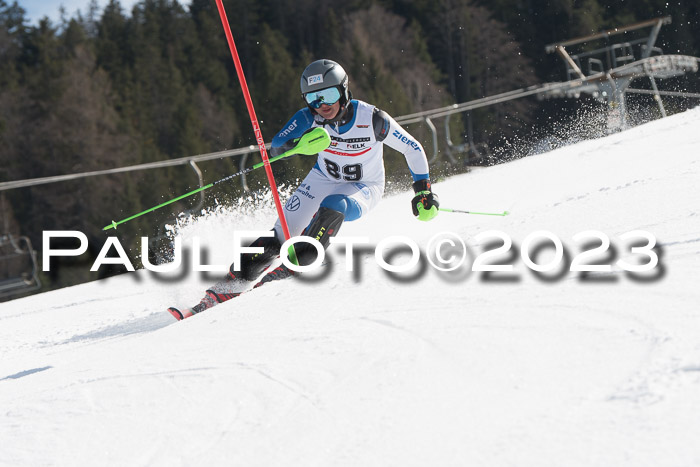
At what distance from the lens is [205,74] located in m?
48.6

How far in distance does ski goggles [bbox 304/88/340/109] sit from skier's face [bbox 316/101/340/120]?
0.02m

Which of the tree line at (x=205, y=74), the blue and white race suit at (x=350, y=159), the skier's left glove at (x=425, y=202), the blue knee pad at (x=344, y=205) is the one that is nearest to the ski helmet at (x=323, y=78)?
the blue and white race suit at (x=350, y=159)

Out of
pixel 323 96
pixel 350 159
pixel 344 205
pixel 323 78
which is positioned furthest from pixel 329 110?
pixel 344 205

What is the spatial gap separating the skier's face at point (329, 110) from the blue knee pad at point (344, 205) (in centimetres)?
53

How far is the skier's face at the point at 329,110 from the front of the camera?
15.8 feet

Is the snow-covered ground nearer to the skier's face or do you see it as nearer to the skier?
the skier

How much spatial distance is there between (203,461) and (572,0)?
45852 millimetres

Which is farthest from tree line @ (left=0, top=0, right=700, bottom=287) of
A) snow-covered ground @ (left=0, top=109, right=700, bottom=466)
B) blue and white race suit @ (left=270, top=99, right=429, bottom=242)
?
snow-covered ground @ (left=0, top=109, right=700, bottom=466)

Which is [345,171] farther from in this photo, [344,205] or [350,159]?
[344,205]

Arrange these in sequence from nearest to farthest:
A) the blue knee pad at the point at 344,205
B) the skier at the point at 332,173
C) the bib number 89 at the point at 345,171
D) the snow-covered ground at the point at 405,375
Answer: the snow-covered ground at the point at 405,375, the skier at the point at 332,173, the blue knee pad at the point at 344,205, the bib number 89 at the point at 345,171

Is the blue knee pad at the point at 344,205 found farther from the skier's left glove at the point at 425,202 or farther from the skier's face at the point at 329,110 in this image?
the skier's face at the point at 329,110

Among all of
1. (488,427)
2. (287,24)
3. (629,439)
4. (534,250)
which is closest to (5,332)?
(534,250)

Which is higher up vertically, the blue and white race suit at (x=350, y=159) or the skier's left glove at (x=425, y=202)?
the blue and white race suit at (x=350, y=159)

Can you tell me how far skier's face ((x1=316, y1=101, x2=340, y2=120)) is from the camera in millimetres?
4809
